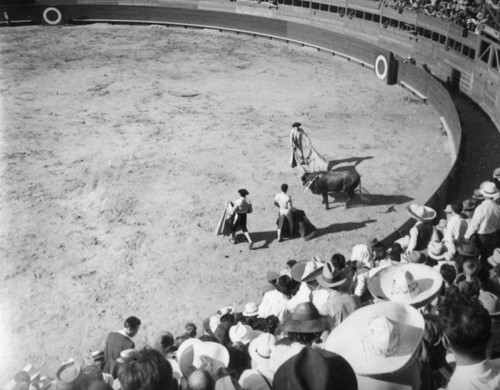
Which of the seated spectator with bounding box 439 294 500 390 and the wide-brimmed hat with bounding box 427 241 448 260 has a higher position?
the seated spectator with bounding box 439 294 500 390

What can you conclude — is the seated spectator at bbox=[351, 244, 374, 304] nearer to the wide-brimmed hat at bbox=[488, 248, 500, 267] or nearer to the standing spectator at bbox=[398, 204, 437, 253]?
the standing spectator at bbox=[398, 204, 437, 253]

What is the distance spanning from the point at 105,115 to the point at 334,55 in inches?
441

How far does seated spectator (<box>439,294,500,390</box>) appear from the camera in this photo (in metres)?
3.95

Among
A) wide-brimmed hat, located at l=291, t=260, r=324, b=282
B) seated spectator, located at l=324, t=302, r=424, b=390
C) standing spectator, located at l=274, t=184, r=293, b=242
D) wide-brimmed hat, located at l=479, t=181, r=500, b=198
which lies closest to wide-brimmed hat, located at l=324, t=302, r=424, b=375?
seated spectator, located at l=324, t=302, r=424, b=390

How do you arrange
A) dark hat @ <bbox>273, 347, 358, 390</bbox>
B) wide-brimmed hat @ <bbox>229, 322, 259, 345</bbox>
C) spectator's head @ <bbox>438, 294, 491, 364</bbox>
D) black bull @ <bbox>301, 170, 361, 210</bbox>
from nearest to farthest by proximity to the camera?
1. dark hat @ <bbox>273, 347, 358, 390</bbox>
2. spectator's head @ <bbox>438, 294, 491, 364</bbox>
3. wide-brimmed hat @ <bbox>229, 322, 259, 345</bbox>
4. black bull @ <bbox>301, 170, 361, 210</bbox>

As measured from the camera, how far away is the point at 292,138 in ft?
49.3

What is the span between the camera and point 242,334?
22.3 feet

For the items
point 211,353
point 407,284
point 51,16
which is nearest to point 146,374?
point 211,353

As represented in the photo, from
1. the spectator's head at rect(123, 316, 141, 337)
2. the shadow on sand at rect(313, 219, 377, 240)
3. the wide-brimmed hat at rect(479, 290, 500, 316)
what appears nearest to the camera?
the wide-brimmed hat at rect(479, 290, 500, 316)

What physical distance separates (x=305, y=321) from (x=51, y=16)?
30.8m

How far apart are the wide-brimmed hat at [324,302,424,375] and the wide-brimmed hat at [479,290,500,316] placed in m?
1.66

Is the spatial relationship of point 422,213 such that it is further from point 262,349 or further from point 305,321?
point 305,321

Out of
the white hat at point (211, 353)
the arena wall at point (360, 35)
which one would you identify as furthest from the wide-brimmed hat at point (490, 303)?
the arena wall at point (360, 35)

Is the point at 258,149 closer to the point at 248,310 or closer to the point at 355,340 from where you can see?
the point at 248,310
